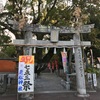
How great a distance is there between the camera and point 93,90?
1197cm

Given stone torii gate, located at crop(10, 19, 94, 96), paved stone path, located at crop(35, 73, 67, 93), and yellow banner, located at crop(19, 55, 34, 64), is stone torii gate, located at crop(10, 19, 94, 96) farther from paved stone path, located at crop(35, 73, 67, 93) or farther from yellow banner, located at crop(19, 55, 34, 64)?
paved stone path, located at crop(35, 73, 67, 93)

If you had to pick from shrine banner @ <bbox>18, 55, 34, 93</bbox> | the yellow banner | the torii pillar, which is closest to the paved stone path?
the torii pillar

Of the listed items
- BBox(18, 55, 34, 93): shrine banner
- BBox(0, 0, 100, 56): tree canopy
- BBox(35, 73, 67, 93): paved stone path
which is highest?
BBox(0, 0, 100, 56): tree canopy

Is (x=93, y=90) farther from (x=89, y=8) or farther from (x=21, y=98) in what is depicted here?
(x=89, y=8)

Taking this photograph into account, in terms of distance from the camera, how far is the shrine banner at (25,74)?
8.31 m

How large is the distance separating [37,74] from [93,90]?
7.60 m

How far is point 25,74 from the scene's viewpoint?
8.58m

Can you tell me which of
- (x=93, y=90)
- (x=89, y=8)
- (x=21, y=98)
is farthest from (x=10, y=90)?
(x=89, y=8)

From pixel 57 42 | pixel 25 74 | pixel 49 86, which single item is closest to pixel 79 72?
pixel 57 42

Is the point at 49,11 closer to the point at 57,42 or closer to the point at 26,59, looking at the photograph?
the point at 57,42

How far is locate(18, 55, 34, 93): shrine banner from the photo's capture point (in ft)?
27.3

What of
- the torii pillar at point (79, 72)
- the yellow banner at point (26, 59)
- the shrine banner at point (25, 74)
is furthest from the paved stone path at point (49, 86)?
the yellow banner at point (26, 59)

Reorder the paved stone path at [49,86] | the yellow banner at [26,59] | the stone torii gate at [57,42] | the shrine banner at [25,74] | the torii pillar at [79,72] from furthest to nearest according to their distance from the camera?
1. the paved stone path at [49,86]
2. the torii pillar at [79,72]
3. the stone torii gate at [57,42]
4. the yellow banner at [26,59]
5. the shrine banner at [25,74]

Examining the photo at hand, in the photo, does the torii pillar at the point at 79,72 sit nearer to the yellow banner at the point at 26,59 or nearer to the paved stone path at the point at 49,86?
the paved stone path at the point at 49,86
